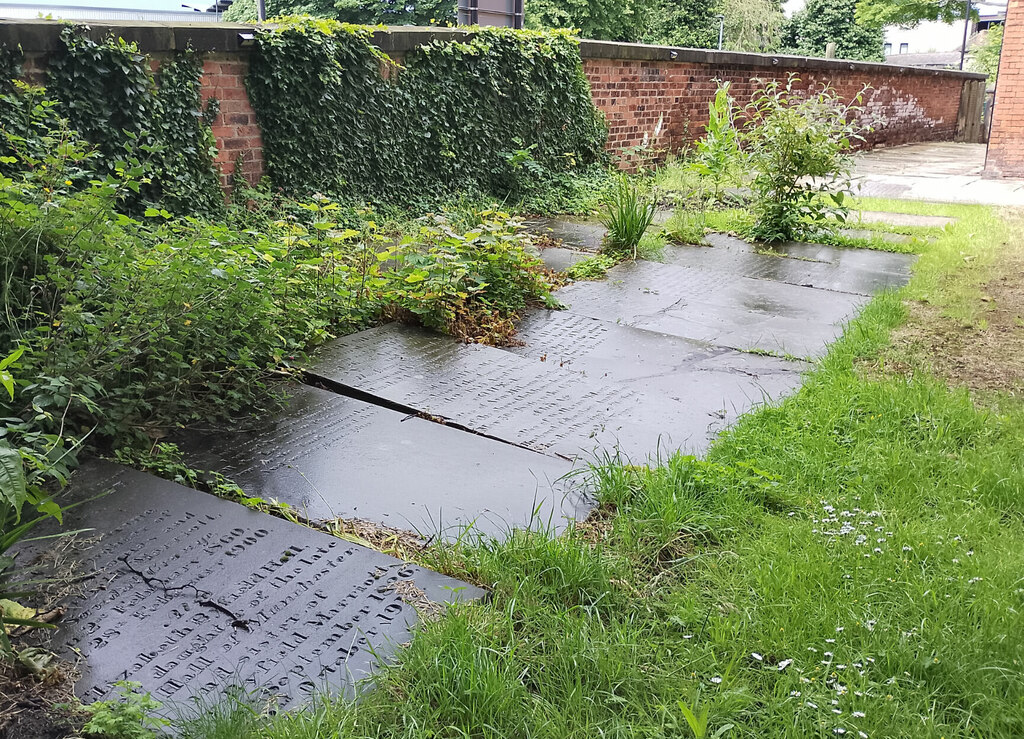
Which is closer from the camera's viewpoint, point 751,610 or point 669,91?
point 751,610

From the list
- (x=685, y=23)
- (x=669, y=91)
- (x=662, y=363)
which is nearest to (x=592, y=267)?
(x=662, y=363)

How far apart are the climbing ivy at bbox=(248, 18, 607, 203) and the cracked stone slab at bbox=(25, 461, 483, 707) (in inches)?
206

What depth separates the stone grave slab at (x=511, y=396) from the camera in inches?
143

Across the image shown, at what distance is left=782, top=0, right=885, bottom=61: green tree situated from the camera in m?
39.1

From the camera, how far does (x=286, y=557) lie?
2.63 m

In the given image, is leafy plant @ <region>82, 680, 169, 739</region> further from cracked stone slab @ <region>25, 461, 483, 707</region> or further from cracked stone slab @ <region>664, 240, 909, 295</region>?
cracked stone slab @ <region>664, 240, 909, 295</region>

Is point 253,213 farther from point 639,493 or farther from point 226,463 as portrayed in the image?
point 639,493

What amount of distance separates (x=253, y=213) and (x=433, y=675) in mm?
5593

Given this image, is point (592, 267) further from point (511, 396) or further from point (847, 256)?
point (511, 396)

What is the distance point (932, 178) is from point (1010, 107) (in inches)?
59.9

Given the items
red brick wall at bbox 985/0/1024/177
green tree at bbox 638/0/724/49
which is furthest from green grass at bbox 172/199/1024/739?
green tree at bbox 638/0/724/49

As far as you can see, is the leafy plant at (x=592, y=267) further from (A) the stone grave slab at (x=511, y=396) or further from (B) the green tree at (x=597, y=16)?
(B) the green tree at (x=597, y=16)

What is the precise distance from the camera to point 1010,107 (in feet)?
44.0

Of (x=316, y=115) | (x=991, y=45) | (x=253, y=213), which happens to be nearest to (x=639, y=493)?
(x=253, y=213)
